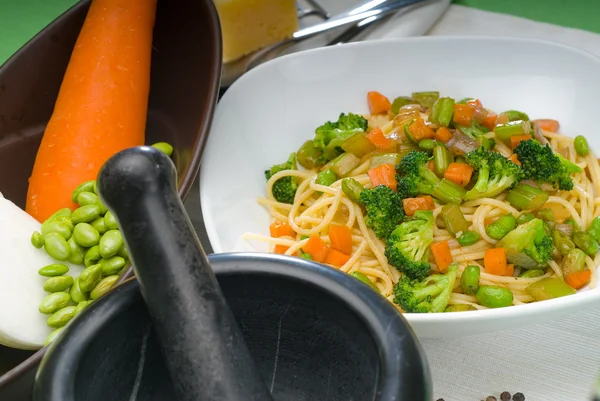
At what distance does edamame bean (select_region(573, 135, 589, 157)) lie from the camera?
247cm

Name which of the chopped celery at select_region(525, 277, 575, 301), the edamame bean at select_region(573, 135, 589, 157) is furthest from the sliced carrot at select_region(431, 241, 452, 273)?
the edamame bean at select_region(573, 135, 589, 157)

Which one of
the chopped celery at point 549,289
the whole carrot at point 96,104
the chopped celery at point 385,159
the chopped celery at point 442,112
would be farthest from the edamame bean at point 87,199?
the chopped celery at point 549,289

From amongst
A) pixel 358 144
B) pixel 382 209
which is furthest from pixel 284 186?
pixel 382 209

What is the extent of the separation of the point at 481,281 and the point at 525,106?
2.83 ft

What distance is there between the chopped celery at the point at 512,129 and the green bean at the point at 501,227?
1.20 feet

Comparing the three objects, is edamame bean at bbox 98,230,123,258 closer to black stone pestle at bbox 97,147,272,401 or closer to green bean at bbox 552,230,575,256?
black stone pestle at bbox 97,147,272,401

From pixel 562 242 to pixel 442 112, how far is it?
2.06 ft

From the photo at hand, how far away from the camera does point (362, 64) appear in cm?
271

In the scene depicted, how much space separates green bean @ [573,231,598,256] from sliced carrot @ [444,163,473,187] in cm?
39

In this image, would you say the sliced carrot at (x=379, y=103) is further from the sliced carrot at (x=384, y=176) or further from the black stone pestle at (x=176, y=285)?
the black stone pestle at (x=176, y=285)

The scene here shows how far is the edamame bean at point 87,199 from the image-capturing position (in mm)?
2014

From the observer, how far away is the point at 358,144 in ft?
8.02

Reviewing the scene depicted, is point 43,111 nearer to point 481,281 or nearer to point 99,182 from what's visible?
point 99,182

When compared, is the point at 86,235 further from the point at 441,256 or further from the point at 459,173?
the point at 459,173
